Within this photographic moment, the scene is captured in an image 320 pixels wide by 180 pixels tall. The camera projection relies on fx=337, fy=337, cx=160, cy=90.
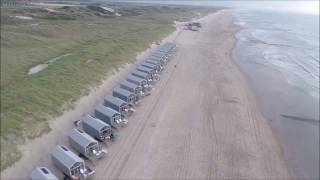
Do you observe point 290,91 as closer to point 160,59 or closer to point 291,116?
point 291,116

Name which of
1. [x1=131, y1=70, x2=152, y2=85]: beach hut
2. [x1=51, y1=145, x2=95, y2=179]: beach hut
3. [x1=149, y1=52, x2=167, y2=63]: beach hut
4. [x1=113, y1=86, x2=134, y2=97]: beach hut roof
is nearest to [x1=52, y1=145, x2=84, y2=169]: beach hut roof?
[x1=51, y1=145, x2=95, y2=179]: beach hut

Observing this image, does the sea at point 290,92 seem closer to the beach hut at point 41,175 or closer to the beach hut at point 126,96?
the beach hut at point 126,96

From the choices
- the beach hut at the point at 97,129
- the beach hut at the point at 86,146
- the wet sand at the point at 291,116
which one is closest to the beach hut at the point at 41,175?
the beach hut at the point at 86,146

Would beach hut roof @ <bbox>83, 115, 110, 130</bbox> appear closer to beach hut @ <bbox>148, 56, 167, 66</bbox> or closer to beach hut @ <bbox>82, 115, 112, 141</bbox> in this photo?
beach hut @ <bbox>82, 115, 112, 141</bbox>

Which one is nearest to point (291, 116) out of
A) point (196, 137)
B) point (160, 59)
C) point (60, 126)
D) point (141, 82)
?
point (196, 137)

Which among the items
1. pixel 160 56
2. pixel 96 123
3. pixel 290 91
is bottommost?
pixel 290 91

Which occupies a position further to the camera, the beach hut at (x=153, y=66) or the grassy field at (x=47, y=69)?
the beach hut at (x=153, y=66)
